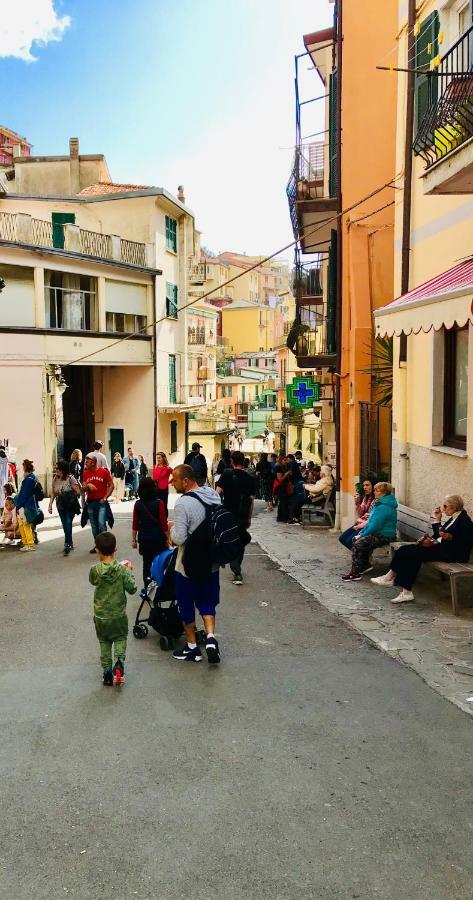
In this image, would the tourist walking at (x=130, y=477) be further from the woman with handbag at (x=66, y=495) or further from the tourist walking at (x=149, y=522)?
the tourist walking at (x=149, y=522)

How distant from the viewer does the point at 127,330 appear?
101 feet

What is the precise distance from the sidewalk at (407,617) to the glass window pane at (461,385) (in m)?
1.96

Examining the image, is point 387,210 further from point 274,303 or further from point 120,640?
point 274,303

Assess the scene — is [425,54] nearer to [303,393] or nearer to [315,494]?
[315,494]

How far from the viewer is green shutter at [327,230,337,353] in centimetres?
1574

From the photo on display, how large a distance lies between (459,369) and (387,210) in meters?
6.55

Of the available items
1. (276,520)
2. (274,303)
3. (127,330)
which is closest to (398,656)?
(276,520)

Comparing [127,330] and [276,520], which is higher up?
[127,330]

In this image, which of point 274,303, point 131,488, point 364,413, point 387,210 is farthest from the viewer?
point 274,303

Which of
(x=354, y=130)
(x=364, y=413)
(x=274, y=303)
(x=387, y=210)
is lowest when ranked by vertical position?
(x=364, y=413)

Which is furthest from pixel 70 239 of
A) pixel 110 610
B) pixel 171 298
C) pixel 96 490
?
pixel 110 610

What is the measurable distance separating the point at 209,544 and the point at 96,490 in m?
Answer: 5.40

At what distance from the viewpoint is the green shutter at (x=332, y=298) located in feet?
51.6

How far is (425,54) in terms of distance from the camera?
32.7 feet
